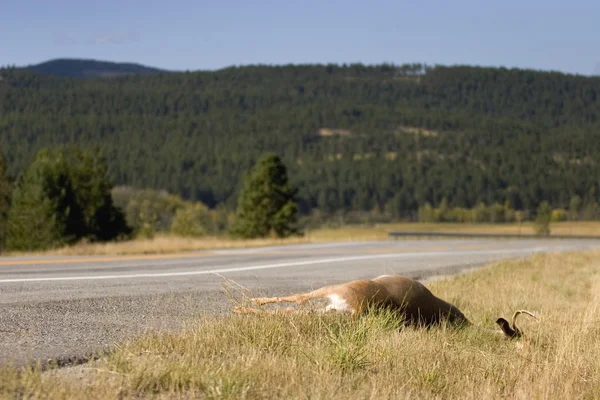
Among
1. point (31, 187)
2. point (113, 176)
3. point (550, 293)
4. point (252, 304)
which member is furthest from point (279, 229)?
point (113, 176)

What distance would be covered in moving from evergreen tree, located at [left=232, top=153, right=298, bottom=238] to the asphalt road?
37356 millimetres

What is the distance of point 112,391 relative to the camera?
5.71 m

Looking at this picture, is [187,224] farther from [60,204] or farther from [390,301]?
[390,301]

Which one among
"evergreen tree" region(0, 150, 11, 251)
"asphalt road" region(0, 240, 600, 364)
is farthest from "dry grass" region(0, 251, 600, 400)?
"evergreen tree" region(0, 150, 11, 251)

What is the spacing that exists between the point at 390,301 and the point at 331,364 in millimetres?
2007

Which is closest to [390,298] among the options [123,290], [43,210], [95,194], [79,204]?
[123,290]

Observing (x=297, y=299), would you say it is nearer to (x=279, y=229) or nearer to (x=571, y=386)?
(x=571, y=386)

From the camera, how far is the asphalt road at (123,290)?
7.95 meters

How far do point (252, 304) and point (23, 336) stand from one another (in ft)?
7.29

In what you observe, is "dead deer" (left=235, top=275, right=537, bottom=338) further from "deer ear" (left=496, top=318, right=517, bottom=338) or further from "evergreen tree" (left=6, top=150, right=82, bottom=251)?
"evergreen tree" (left=6, top=150, right=82, bottom=251)

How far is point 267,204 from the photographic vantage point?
61.2 m

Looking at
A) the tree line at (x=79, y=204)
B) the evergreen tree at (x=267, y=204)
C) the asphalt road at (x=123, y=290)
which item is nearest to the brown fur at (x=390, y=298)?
the asphalt road at (x=123, y=290)

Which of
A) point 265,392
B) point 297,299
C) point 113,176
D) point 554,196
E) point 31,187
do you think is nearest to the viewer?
point 265,392

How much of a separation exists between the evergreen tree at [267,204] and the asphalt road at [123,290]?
37.4 meters
